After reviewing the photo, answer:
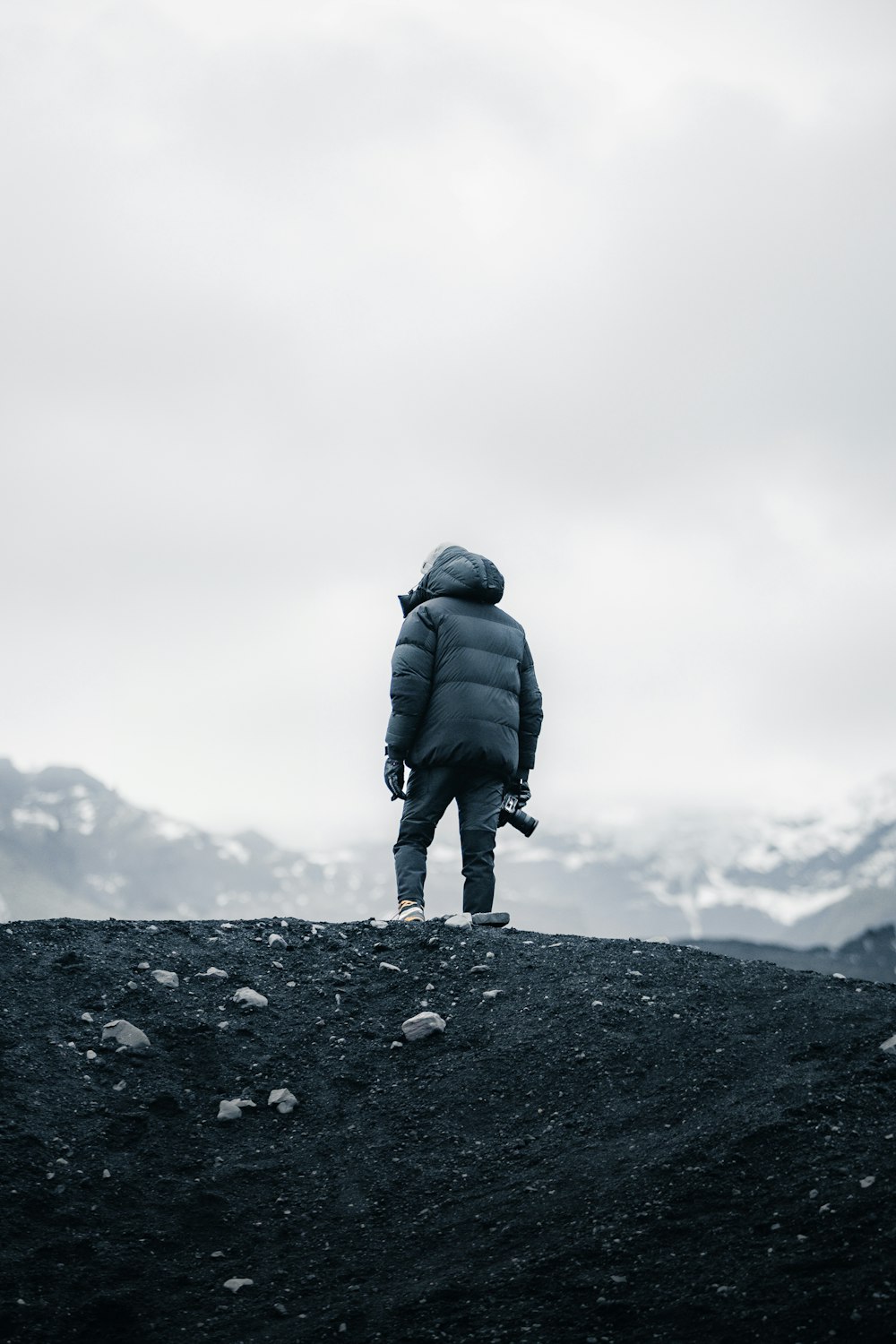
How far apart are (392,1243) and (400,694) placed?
5.99 meters

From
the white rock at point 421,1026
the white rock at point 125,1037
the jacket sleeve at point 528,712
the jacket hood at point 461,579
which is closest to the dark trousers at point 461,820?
the jacket sleeve at point 528,712

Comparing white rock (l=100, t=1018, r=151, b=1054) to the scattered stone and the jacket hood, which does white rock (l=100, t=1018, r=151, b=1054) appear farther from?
the jacket hood

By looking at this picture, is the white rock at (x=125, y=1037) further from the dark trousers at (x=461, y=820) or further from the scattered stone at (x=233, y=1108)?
the dark trousers at (x=461, y=820)

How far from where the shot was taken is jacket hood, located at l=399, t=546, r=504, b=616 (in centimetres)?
1230

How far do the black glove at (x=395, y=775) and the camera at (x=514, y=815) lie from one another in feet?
3.23

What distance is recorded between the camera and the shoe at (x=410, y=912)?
1170 centimetres

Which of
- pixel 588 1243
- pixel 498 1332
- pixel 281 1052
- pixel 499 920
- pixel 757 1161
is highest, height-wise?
pixel 499 920

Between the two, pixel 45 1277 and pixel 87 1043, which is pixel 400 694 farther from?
pixel 45 1277

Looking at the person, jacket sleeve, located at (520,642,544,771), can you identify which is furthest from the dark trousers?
jacket sleeve, located at (520,642,544,771)

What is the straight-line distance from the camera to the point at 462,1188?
7070 mm

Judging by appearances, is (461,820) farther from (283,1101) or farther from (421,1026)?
(283,1101)

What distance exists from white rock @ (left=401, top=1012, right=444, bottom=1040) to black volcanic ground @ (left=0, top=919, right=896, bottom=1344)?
12 cm

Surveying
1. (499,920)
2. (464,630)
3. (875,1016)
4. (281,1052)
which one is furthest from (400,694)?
(875,1016)

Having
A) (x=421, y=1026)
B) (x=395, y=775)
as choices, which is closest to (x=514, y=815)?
(x=395, y=775)
